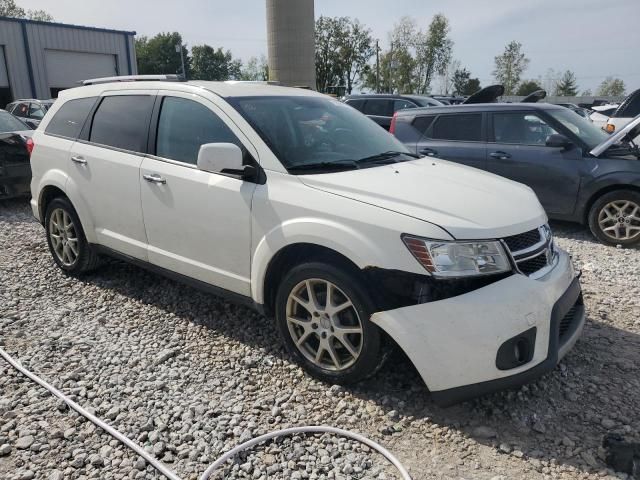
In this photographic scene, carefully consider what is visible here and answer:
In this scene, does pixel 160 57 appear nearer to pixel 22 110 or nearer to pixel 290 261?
pixel 22 110

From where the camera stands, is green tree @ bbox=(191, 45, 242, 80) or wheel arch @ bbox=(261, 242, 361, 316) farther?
green tree @ bbox=(191, 45, 242, 80)

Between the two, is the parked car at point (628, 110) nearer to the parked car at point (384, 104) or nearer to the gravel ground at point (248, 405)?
A: the parked car at point (384, 104)

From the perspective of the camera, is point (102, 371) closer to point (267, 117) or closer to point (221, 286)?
point (221, 286)

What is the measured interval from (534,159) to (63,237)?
553cm

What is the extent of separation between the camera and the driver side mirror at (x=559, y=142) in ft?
21.1

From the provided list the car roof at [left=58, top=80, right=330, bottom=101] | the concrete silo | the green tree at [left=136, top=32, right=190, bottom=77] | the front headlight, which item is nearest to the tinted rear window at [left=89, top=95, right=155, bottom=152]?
the car roof at [left=58, top=80, right=330, bottom=101]

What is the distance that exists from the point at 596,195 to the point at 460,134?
6.37ft

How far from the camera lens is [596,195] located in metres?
6.36

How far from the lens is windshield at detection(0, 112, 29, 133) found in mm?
8125

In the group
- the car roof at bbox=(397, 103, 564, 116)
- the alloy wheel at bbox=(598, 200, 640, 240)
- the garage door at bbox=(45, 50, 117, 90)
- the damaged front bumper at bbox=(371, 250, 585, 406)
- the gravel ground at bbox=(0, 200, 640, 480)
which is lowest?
the gravel ground at bbox=(0, 200, 640, 480)

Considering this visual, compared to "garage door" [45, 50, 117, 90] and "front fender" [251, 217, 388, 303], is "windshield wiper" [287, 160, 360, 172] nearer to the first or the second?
"front fender" [251, 217, 388, 303]

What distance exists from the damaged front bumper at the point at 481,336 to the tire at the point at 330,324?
0.17 metres

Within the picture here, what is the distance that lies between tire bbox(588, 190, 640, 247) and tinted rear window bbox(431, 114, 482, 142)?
5.93 feet

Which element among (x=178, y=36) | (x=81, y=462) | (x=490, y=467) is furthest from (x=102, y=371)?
(x=178, y=36)
